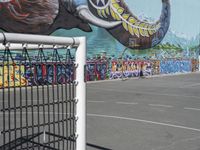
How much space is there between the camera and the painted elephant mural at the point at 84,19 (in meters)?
20.5

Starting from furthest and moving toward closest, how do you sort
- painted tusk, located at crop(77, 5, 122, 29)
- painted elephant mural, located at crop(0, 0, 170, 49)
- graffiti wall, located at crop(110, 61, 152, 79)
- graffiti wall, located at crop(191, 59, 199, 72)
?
graffiti wall, located at crop(191, 59, 199, 72)
graffiti wall, located at crop(110, 61, 152, 79)
painted tusk, located at crop(77, 5, 122, 29)
painted elephant mural, located at crop(0, 0, 170, 49)

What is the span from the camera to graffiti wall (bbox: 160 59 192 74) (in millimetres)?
34406

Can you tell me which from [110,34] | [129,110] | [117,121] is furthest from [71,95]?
[110,34]

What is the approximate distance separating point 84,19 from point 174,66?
13.8 metres

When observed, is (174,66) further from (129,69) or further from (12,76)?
(12,76)

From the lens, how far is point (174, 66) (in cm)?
3616

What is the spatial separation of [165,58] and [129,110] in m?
23.1

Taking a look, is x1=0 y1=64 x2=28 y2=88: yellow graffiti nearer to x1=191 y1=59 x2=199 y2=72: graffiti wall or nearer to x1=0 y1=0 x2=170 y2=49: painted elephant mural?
x1=0 y1=0 x2=170 y2=49: painted elephant mural

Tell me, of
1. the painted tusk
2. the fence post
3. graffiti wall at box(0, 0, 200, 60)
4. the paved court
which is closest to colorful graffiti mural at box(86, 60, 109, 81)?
graffiti wall at box(0, 0, 200, 60)

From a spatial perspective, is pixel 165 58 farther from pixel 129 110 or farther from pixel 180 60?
pixel 129 110

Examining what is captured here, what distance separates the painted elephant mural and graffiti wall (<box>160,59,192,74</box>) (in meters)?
2.34

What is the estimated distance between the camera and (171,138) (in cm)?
823

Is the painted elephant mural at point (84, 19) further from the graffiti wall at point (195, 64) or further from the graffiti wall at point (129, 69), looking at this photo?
the graffiti wall at point (195, 64)

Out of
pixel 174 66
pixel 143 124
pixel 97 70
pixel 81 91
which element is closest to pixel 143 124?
pixel 143 124
